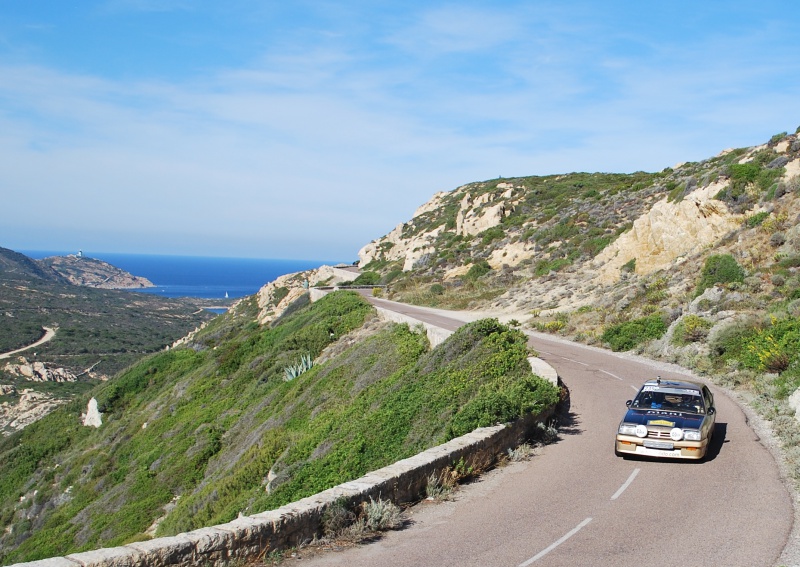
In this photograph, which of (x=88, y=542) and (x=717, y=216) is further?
(x=717, y=216)

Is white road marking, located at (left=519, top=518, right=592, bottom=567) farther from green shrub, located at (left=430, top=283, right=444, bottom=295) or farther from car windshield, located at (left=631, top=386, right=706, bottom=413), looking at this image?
green shrub, located at (left=430, top=283, right=444, bottom=295)

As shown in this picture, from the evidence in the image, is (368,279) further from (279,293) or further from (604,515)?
(604,515)

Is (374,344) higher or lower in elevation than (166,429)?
higher

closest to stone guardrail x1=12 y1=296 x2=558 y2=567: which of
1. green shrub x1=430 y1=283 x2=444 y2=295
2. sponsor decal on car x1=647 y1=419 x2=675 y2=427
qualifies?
sponsor decal on car x1=647 y1=419 x2=675 y2=427

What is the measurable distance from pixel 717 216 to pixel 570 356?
16.1 meters

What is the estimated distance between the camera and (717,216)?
34844mm

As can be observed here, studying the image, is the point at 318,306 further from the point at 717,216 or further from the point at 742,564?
the point at 742,564

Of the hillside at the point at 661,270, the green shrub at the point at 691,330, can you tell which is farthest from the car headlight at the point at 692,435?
the green shrub at the point at 691,330

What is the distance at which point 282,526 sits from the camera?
23.1 feet

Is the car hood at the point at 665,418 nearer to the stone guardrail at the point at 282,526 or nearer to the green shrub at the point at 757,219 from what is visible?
the stone guardrail at the point at 282,526

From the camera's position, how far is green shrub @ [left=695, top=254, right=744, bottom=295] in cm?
2597

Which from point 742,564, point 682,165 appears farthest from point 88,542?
point 682,165

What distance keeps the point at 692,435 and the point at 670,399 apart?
Result: 1439mm

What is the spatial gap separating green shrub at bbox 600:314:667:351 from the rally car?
1343cm
